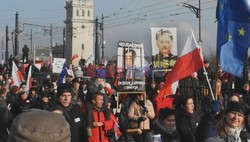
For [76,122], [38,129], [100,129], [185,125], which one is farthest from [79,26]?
[38,129]

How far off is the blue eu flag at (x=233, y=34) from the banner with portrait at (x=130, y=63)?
488 centimetres

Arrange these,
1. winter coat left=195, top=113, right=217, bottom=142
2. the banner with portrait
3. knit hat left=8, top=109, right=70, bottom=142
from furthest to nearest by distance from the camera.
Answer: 1. the banner with portrait
2. winter coat left=195, top=113, right=217, bottom=142
3. knit hat left=8, top=109, right=70, bottom=142

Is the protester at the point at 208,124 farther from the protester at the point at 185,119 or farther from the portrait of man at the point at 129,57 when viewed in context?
the portrait of man at the point at 129,57

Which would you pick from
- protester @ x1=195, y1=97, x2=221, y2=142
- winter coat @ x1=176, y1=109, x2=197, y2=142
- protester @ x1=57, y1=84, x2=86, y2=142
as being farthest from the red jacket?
protester @ x1=195, y1=97, x2=221, y2=142

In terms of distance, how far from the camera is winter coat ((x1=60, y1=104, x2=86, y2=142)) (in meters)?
6.62

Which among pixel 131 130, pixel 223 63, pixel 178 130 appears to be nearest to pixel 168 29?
pixel 131 130

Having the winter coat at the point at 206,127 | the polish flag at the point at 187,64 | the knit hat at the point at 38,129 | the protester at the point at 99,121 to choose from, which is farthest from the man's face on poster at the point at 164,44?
the knit hat at the point at 38,129

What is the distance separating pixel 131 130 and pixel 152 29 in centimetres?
616

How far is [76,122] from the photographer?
6.73 meters

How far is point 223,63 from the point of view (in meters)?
7.65

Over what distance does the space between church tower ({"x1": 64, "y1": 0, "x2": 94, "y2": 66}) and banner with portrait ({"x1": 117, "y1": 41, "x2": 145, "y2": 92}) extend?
10864 centimetres

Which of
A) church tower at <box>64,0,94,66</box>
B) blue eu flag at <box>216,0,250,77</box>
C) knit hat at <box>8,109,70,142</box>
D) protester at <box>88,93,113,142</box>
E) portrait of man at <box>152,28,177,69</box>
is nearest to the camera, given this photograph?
knit hat at <box>8,109,70,142</box>

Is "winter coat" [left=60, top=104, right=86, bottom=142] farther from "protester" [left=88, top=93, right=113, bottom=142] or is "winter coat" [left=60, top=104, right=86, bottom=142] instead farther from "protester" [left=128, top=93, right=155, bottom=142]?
"protester" [left=128, top=93, right=155, bottom=142]

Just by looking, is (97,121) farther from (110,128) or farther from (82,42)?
(82,42)
